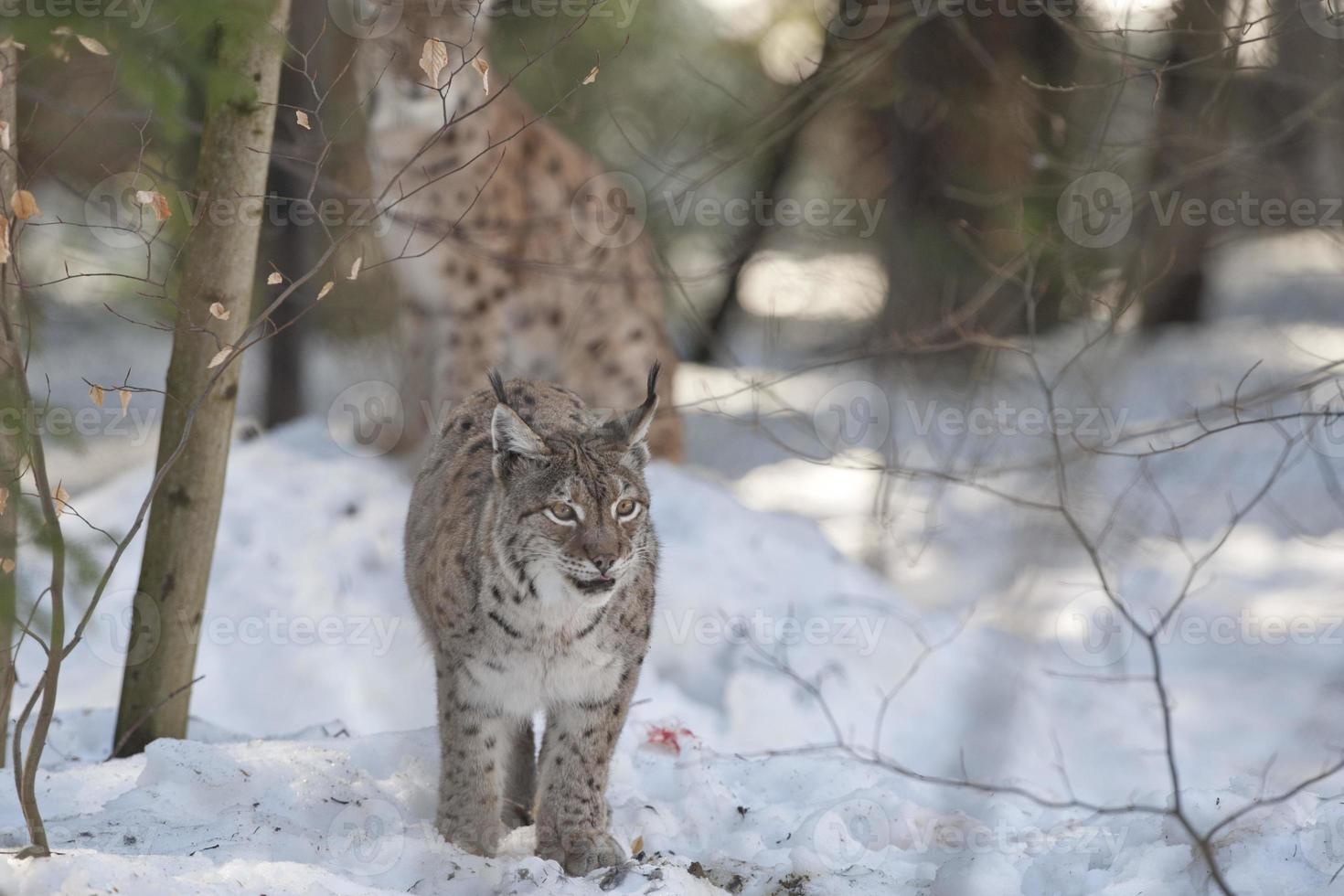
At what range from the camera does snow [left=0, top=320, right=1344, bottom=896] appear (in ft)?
12.5

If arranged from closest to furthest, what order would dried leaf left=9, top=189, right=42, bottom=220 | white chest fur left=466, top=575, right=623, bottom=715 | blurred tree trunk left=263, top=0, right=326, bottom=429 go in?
dried leaf left=9, top=189, right=42, bottom=220, white chest fur left=466, top=575, right=623, bottom=715, blurred tree trunk left=263, top=0, right=326, bottom=429

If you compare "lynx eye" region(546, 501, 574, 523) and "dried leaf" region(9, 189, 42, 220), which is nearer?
"dried leaf" region(9, 189, 42, 220)

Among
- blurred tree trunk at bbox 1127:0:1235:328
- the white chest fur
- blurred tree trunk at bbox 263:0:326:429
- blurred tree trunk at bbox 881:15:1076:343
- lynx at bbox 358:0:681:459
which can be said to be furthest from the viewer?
blurred tree trunk at bbox 881:15:1076:343

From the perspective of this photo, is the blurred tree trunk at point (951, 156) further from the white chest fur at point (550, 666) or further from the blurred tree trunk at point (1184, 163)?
the white chest fur at point (550, 666)

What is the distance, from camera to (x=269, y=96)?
14.7 ft

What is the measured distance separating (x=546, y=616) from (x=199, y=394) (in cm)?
133

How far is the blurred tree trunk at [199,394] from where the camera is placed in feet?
14.5

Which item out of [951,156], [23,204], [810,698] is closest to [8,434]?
[23,204]

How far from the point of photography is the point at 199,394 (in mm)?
4277

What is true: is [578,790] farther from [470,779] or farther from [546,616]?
[546,616]

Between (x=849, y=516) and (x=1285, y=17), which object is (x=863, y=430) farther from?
(x=1285, y=17)

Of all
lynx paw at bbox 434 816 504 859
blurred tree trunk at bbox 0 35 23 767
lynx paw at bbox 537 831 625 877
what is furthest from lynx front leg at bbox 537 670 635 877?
blurred tree trunk at bbox 0 35 23 767

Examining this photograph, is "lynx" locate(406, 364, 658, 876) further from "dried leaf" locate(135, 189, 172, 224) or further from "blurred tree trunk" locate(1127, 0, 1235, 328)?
"blurred tree trunk" locate(1127, 0, 1235, 328)

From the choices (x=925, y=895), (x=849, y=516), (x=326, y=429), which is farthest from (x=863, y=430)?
(x=925, y=895)
